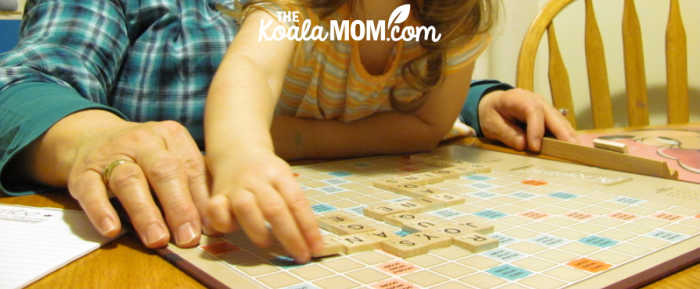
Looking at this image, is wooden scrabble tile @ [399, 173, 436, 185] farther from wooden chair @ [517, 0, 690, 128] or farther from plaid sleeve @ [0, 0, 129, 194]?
wooden chair @ [517, 0, 690, 128]

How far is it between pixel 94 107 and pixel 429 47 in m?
0.52

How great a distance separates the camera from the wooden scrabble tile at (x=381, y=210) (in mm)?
504

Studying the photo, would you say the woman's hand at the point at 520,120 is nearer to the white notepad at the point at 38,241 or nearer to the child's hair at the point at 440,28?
the child's hair at the point at 440,28

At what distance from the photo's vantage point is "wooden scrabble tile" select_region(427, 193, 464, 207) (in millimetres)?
539

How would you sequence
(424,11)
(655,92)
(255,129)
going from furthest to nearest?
1. (655,92)
2. (424,11)
3. (255,129)

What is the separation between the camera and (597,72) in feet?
4.59

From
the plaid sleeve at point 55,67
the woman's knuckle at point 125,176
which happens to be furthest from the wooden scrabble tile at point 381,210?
the plaid sleeve at point 55,67

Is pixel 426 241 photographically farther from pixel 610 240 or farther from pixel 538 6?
pixel 538 6

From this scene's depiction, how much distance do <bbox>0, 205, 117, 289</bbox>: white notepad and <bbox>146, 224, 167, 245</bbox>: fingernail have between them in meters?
0.04

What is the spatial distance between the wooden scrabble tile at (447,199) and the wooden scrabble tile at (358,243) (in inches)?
5.2

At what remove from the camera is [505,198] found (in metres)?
0.56

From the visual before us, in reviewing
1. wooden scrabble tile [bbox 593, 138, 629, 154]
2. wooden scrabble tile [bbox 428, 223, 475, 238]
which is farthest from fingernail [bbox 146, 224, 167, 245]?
wooden scrabble tile [bbox 593, 138, 629, 154]

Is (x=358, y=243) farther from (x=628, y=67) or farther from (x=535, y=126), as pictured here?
(x=628, y=67)

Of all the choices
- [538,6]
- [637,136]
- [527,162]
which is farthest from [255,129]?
[538,6]
